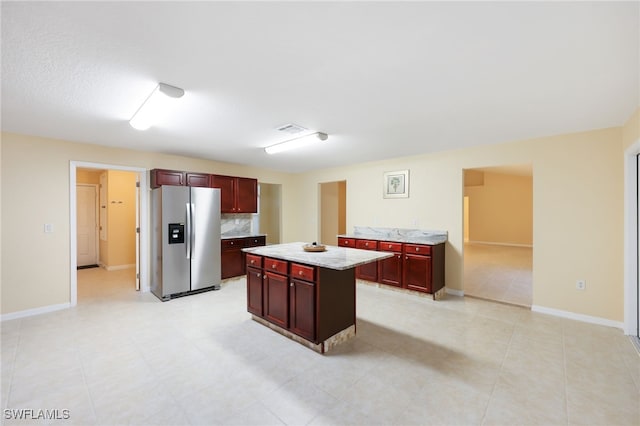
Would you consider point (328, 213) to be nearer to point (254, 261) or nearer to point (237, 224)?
point (237, 224)

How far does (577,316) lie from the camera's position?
132 inches

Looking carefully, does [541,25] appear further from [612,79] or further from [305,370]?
[305,370]

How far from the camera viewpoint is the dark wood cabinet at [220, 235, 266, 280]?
511 centimetres

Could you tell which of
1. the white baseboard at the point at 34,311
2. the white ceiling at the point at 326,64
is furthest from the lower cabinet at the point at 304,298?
the white baseboard at the point at 34,311

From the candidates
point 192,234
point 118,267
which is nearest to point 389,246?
point 192,234

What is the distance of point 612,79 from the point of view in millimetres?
2086

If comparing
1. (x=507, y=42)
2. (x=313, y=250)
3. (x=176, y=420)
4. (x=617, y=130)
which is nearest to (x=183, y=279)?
(x=313, y=250)

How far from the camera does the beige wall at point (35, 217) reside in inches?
135

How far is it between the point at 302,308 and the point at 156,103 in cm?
231

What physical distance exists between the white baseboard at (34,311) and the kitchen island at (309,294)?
113 inches

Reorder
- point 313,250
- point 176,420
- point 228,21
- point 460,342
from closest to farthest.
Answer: point 228,21
point 176,420
point 460,342
point 313,250

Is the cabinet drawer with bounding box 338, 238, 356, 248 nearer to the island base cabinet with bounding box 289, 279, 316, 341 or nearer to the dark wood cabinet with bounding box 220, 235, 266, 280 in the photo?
the dark wood cabinet with bounding box 220, 235, 266, 280

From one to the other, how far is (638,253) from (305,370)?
147 inches

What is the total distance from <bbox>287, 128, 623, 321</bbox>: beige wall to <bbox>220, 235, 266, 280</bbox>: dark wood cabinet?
3.60m
